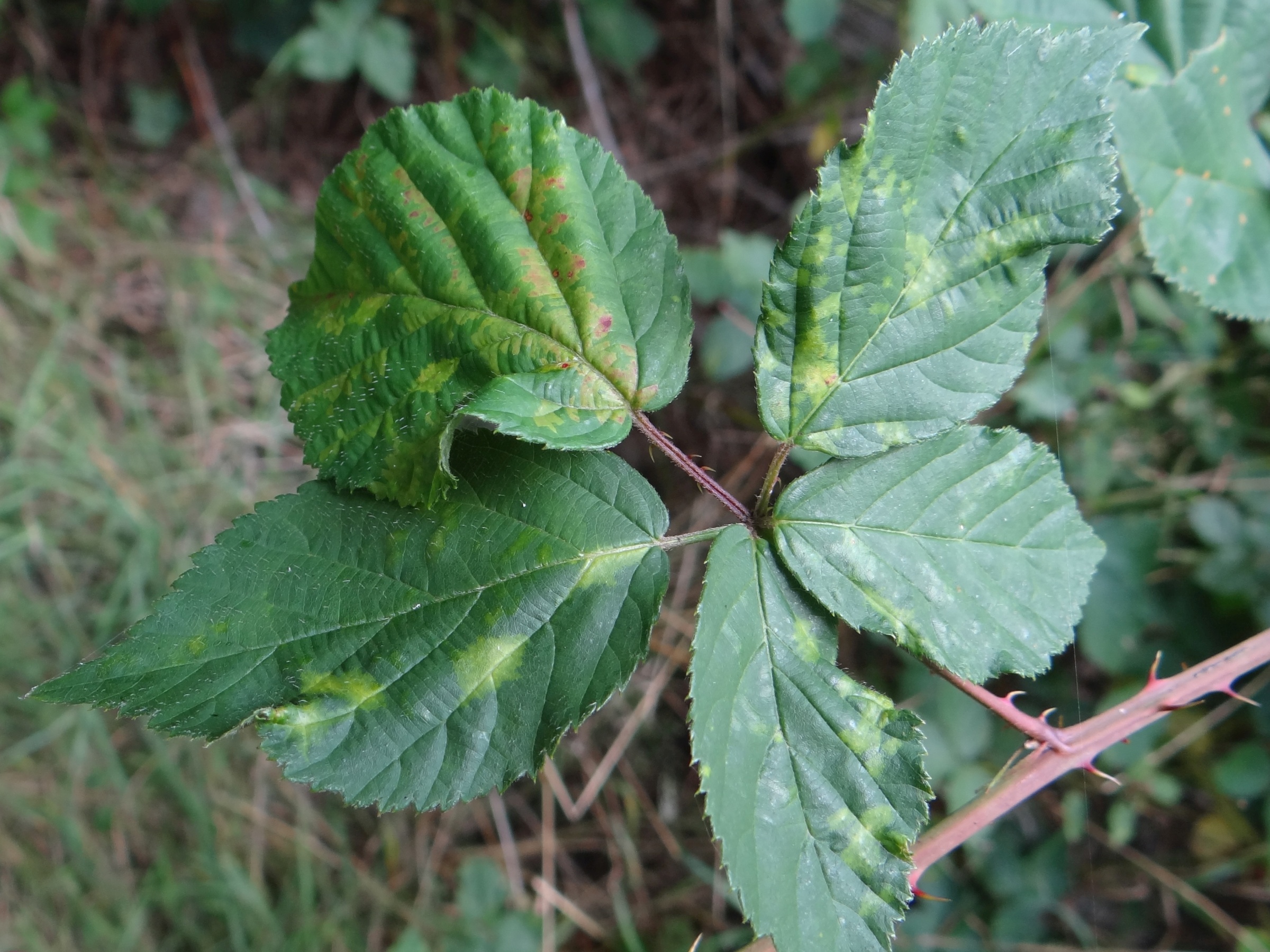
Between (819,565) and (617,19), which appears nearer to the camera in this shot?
(819,565)

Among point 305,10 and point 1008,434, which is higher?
point 305,10

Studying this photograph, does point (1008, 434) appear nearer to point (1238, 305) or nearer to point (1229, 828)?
point (1238, 305)

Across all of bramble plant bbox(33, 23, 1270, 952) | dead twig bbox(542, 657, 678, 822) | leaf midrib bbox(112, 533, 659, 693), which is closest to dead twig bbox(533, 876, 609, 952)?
dead twig bbox(542, 657, 678, 822)

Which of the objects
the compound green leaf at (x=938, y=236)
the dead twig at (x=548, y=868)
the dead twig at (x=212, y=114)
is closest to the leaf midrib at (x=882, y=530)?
the compound green leaf at (x=938, y=236)

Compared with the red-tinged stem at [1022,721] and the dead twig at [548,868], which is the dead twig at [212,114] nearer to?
the dead twig at [548,868]

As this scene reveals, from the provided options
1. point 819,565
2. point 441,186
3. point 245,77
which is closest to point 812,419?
point 819,565
